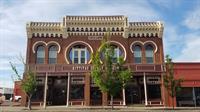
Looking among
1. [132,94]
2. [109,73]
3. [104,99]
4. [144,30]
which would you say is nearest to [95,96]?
[104,99]

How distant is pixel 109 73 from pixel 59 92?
10.6 meters

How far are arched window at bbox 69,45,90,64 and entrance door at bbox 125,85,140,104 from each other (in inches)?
261

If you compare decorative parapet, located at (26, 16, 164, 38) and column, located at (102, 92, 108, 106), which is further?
decorative parapet, located at (26, 16, 164, 38)

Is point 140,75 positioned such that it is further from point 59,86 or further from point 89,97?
point 59,86

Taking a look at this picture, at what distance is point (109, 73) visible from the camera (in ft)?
106

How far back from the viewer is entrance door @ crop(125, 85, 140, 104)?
39594 millimetres

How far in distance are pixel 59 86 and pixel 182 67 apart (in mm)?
15411

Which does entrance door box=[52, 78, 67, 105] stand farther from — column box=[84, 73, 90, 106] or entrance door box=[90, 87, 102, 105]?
entrance door box=[90, 87, 102, 105]

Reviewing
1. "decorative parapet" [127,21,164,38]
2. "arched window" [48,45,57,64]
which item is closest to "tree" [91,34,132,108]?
"decorative parapet" [127,21,164,38]

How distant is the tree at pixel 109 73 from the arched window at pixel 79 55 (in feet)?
24.8

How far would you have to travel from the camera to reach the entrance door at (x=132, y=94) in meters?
39.6

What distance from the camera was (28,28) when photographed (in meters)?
41.3

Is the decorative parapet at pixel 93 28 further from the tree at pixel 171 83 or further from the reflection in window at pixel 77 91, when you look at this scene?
the tree at pixel 171 83

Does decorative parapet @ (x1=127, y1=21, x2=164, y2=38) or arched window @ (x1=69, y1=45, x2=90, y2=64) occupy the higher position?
decorative parapet @ (x1=127, y1=21, x2=164, y2=38)
